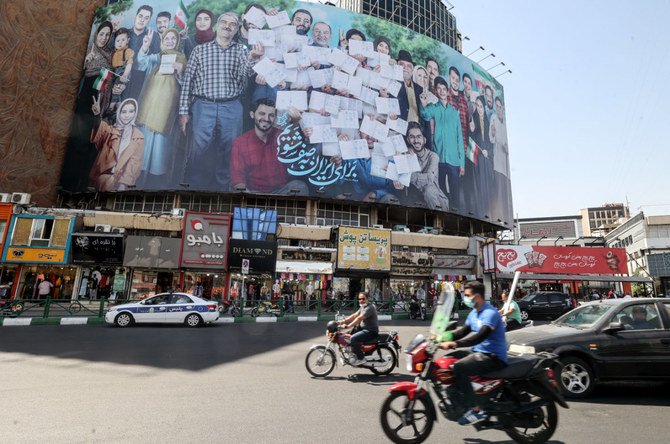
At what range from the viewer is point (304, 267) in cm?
2961

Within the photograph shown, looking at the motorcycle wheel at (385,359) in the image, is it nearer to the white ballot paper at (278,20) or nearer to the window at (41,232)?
the window at (41,232)

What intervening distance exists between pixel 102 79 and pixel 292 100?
18555mm

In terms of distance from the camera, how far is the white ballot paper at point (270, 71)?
34.9 meters

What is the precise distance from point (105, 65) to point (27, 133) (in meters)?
9.50

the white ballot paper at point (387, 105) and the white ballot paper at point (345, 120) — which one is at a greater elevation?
the white ballot paper at point (387, 105)

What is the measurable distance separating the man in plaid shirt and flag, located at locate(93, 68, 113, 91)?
7797 millimetres

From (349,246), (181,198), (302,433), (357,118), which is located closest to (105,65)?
(181,198)

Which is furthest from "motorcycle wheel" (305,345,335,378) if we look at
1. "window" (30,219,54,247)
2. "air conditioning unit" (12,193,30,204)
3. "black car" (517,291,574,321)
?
"air conditioning unit" (12,193,30,204)

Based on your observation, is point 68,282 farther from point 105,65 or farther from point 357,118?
point 357,118

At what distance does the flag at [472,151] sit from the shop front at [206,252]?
1098 inches

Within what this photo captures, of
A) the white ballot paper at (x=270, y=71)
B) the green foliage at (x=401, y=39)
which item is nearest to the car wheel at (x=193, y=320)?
the white ballot paper at (x=270, y=71)

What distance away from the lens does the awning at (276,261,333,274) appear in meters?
29.2

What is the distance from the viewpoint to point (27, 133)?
32750 millimetres

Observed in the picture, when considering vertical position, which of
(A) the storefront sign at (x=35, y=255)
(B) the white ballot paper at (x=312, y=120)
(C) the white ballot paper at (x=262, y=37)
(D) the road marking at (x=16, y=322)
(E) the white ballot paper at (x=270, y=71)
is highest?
(C) the white ballot paper at (x=262, y=37)
